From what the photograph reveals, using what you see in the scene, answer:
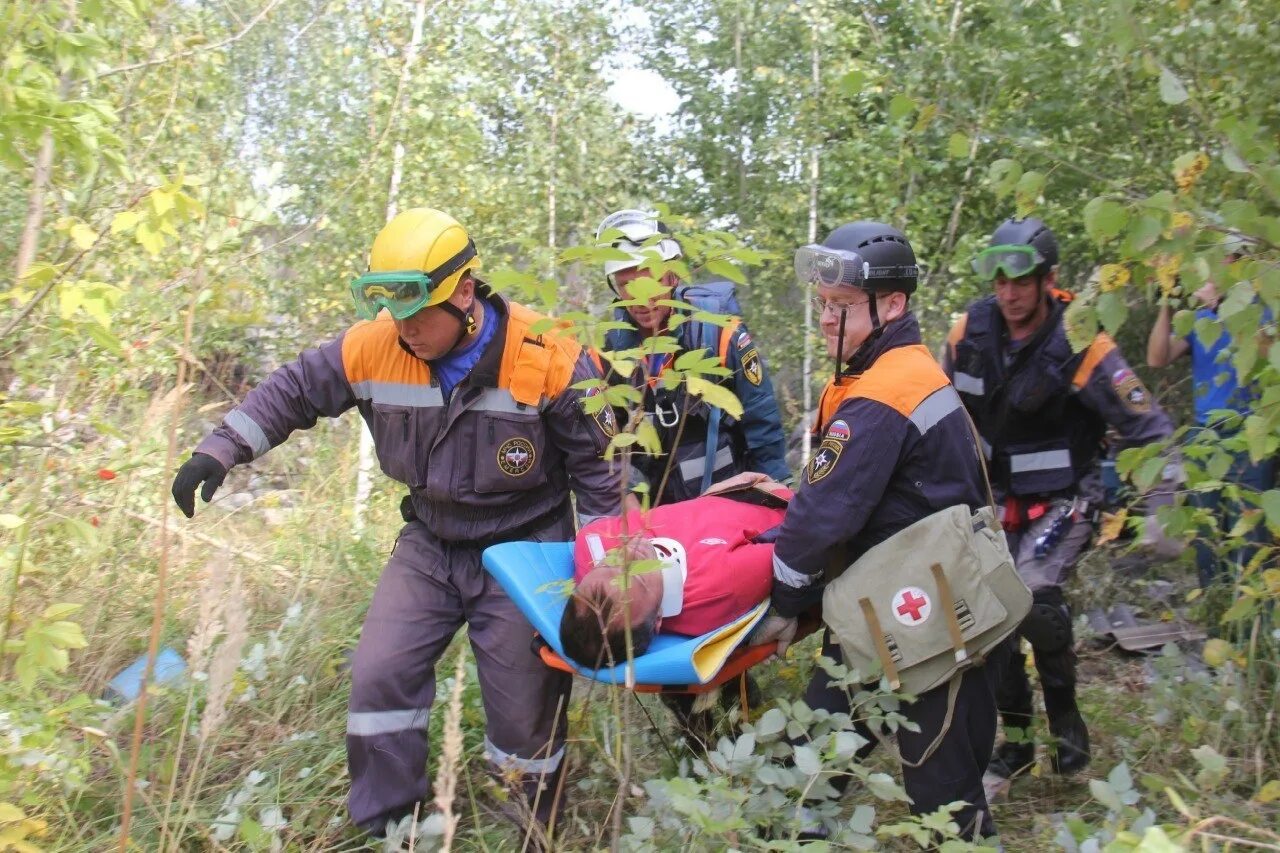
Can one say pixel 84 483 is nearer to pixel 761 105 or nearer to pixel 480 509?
pixel 480 509

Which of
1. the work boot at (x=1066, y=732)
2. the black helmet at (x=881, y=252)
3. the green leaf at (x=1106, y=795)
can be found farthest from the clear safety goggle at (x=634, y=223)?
the green leaf at (x=1106, y=795)

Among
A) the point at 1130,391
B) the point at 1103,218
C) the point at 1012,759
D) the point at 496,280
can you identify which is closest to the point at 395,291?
the point at 496,280

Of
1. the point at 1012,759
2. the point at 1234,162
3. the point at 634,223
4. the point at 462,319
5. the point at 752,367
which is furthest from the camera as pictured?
the point at 752,367

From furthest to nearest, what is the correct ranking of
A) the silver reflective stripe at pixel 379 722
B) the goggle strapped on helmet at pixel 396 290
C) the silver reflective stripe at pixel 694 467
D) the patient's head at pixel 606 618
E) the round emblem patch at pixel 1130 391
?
the silver reflective stripe at pixel 694 467 → the round emblem patch at pixel 1130 391 → the silver reflective stripe at pixel 379 722 → the goggle strapped on helmet at pixel 396 290 → the patient's head at pixel 606 618

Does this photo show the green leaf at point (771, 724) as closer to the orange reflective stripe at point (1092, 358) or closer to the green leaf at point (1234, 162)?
the green leaf at point (1234, 162)

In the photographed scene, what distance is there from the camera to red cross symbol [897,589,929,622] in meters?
2.95

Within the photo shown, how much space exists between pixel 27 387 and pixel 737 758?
380 cm

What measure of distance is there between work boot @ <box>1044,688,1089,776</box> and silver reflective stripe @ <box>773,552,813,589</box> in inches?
62.6

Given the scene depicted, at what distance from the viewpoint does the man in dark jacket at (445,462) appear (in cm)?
339

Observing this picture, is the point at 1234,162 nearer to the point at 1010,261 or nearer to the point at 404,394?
the point at 1010,261

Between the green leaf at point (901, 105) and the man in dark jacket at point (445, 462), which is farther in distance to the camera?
the man in dark jacket at point (445, 462)

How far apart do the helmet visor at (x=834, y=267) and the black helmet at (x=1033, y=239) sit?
121 centimetres

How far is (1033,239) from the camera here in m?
4.09

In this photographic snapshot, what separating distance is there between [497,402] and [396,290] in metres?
0.47
